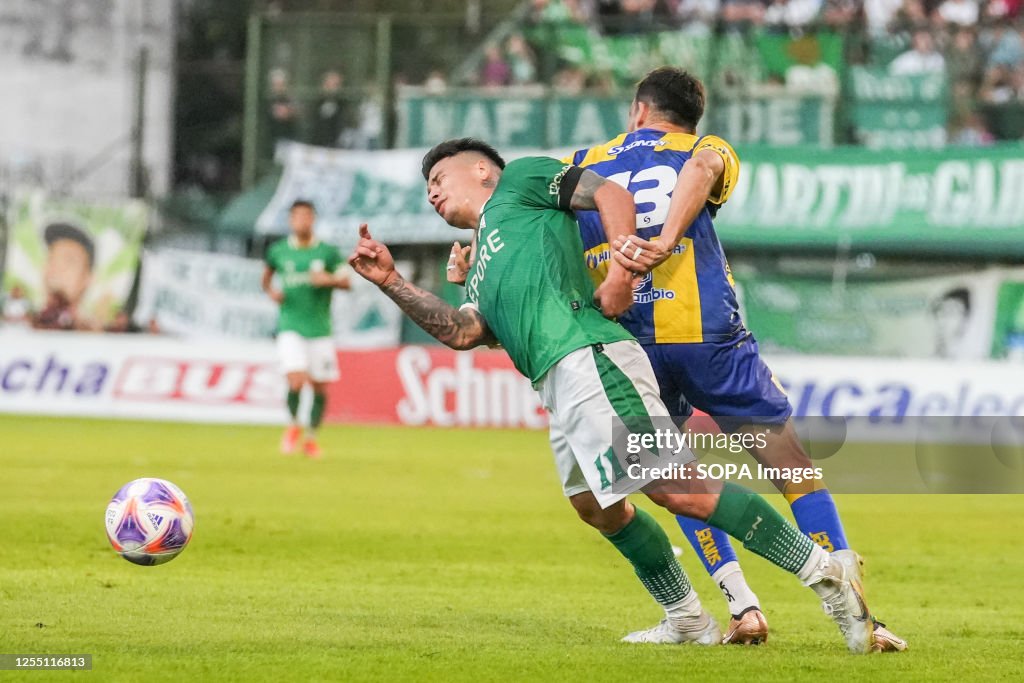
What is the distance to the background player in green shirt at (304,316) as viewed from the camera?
18.7 metres

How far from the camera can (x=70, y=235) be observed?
28750mm

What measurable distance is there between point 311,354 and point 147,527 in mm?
10716

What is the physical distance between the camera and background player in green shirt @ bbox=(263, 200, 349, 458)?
61.3 ft

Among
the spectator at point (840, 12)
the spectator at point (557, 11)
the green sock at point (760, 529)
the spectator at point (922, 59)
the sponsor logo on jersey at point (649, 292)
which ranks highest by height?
the spectator at point (840, 12)

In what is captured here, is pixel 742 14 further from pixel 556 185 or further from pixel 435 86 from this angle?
pixel 556 185

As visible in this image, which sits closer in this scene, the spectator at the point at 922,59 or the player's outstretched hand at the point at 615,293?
the player's outstretched hand at the point at 615,293

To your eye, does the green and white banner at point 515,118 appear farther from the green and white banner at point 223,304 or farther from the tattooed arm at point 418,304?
the tattooed arm at point 418,304

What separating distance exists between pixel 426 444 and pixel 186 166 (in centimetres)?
1704

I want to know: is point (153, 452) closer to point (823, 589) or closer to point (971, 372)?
point (971, 372)

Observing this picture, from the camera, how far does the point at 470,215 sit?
7.25m

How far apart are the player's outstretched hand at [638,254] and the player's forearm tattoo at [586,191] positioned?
315 mm

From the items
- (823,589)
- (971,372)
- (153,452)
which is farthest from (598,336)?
(971,372)

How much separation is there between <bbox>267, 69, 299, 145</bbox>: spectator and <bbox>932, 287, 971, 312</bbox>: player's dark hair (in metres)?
10.7

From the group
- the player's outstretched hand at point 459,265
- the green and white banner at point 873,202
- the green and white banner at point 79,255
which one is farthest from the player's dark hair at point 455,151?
the green and white banner at point 79,255
